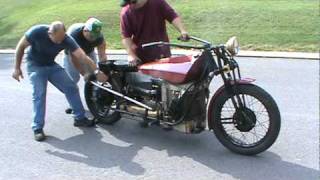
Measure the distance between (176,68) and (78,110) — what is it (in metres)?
1.62

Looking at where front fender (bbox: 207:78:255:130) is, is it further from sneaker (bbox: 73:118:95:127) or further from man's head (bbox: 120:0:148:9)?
sneaker (bbox: 73:118:95:127)

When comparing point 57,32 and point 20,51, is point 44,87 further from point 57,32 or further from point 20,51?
point 57,32

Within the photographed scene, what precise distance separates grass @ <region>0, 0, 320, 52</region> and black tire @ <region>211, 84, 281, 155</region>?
270 inches

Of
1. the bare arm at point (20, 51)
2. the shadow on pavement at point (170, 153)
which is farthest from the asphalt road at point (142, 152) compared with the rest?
the bare arm at point (20, 51)

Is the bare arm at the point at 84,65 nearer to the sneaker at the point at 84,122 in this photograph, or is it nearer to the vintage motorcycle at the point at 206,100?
the vintage motorcycle at the point at 206,100

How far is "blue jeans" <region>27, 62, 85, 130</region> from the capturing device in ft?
22.1

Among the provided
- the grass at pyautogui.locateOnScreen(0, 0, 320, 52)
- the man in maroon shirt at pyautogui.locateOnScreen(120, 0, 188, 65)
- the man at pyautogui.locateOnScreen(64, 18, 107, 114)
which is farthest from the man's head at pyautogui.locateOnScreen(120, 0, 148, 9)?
the grass at pyautogui.locateOnScreen(0, 0, 320, 52)

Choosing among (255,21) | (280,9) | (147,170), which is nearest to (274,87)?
(147,170)

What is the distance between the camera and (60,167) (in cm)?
581

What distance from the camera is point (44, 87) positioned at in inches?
267

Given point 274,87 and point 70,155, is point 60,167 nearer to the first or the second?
point 70,155

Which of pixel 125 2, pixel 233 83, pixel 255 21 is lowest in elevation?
pixel 255 21

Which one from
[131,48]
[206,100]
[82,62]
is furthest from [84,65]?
[206,100]

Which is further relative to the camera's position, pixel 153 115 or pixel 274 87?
pixel 274 87
